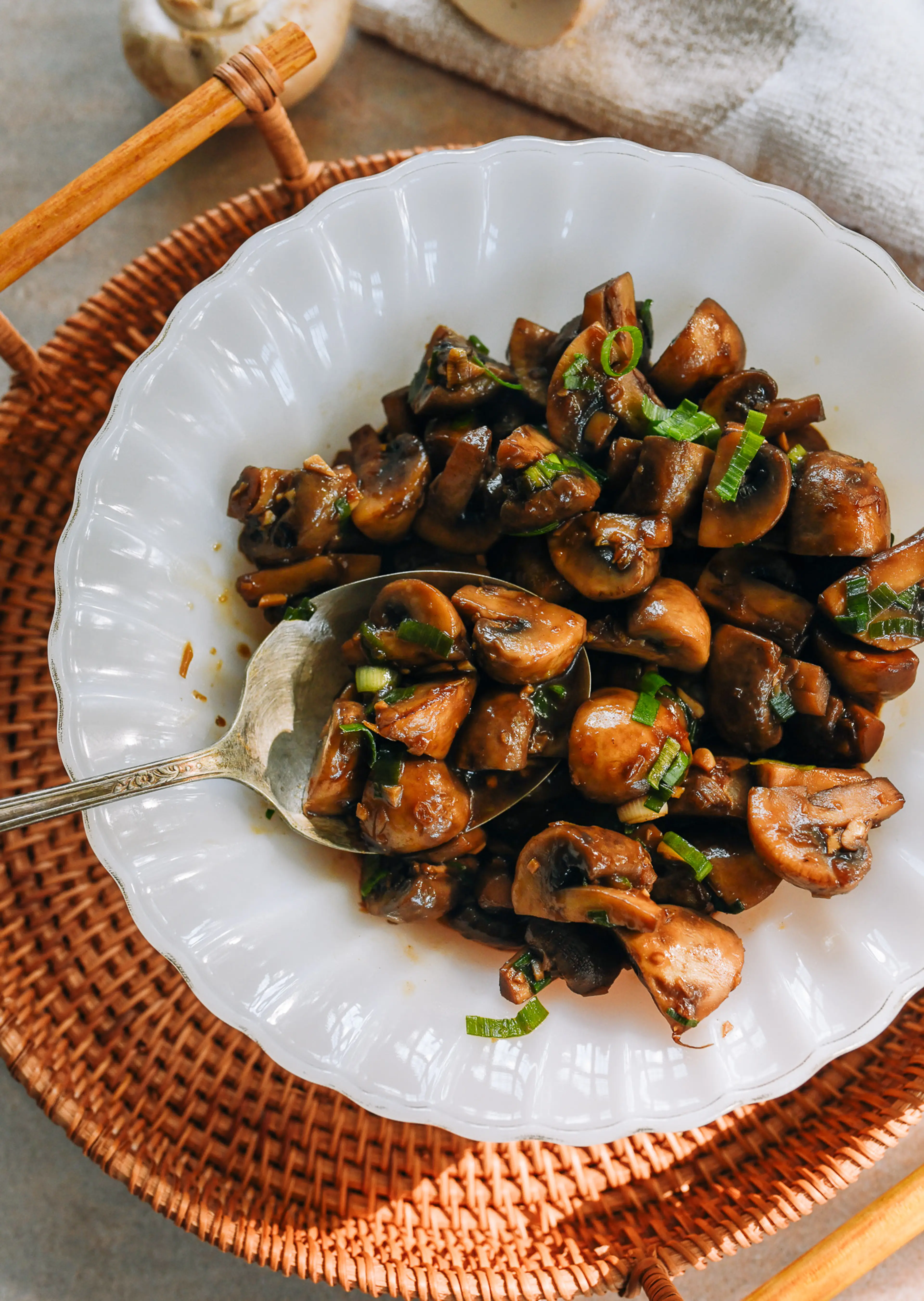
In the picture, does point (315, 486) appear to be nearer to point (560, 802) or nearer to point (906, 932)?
point (560, 802)

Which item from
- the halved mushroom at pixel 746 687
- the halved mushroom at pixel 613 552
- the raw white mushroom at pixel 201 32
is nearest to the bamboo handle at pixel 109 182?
the raw white mushroom at pixel 201 32

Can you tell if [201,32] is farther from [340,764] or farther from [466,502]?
[340,764]

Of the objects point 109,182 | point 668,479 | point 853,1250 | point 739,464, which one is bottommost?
point 853,1250

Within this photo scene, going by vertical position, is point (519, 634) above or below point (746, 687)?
below

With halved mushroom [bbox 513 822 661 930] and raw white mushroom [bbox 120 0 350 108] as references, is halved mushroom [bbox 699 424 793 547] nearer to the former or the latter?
halved mushroom [bbox 513 822 661 930]

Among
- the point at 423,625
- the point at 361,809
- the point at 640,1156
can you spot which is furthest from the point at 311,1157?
the point at 423,625

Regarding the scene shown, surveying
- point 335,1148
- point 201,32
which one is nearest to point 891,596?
point 335,1148
